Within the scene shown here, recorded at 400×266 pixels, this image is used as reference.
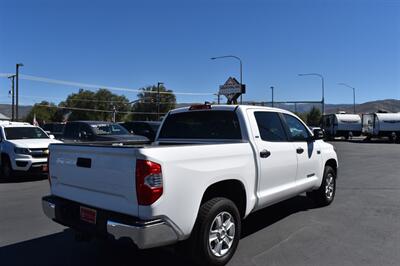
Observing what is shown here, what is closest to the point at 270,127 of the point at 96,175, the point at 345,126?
the point at 96,175

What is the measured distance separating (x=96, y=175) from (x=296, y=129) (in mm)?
3695

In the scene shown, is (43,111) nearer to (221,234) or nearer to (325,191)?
(325,191)

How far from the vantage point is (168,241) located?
396 centimetres

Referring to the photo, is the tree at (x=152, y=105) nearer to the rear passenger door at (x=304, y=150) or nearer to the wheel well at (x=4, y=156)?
the wheel well at (x=4, y=156)

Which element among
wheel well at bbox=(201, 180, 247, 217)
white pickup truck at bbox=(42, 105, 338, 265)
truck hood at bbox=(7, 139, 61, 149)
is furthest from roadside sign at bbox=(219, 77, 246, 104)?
wheel well at bbox=(201, 180, 247, 217)

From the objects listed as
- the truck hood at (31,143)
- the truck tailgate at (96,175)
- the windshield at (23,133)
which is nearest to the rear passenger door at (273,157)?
the truck tailgate at (96,175)

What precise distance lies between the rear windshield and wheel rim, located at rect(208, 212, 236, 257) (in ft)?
3.94

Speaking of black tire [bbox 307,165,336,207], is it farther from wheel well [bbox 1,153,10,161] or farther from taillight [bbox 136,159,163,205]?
wheel well [bbox 1,153,10,161]

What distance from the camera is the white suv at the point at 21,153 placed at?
11758 millimetres

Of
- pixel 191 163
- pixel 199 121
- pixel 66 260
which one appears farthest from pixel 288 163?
pixel 66 260

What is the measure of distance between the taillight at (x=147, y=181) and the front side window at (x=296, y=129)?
10.4ft

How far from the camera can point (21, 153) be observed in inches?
467

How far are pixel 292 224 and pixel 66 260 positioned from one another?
3474 mm

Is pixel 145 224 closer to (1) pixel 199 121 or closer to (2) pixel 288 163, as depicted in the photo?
(1) pixel 199 121
